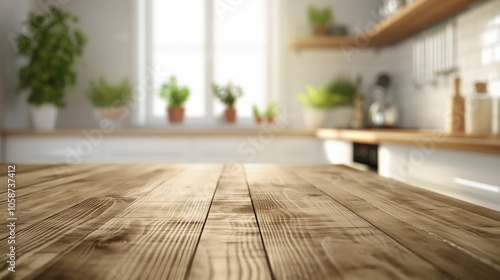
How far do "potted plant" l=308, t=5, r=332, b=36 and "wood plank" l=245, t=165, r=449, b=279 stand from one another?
3283 millimetres

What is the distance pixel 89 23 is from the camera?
4.00m

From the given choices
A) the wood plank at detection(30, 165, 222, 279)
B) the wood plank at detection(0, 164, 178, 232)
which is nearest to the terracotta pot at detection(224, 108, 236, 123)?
the wood plank at detection(0, 164, 178, 232)

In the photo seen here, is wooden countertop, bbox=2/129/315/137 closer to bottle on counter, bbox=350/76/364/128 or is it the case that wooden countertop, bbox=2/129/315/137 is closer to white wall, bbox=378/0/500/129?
bottle on counter, bbox=350/76/364/128

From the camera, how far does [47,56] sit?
3.56 metres

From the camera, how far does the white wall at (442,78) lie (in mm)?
2457

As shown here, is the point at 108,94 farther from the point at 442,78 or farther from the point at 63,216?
the point at 63,216

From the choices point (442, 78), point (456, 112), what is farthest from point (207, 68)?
point (456, 112)

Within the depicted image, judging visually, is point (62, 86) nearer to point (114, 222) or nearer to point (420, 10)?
point (420, 10)

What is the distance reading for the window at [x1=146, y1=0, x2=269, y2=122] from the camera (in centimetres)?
414

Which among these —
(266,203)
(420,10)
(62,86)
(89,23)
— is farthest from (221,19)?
(266,203)

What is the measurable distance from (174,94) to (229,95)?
45 centimetres

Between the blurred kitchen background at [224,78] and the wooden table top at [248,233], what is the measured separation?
202 cm

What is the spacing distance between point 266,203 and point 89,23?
3.68 meters

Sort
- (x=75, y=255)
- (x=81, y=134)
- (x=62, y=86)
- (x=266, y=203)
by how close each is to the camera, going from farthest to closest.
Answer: (x=62, y=86) < (x=81, y=134) < (x=266, y=203) < (x=75, y=255)
